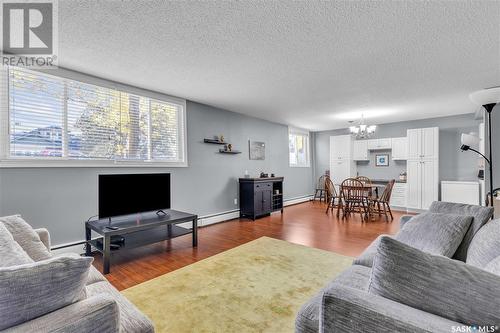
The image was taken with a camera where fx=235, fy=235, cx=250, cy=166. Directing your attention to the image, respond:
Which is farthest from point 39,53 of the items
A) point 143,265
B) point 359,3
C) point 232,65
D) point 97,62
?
point 359,3

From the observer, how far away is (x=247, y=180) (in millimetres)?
5227

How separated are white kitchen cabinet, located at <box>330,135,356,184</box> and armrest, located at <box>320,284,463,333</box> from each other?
6.74 m

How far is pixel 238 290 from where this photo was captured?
2.19m

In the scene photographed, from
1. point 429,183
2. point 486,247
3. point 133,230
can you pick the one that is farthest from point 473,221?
point 429,183

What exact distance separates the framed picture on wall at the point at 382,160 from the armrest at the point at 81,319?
7.35 m

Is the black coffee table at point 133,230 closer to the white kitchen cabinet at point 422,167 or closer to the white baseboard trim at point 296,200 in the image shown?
the white baseboard trim at point 296,200

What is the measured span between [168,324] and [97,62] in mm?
2903

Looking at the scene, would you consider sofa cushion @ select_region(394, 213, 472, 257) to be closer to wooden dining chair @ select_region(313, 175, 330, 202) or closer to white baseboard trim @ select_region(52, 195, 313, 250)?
white baseboard trim @ select_region(52, 195, 313, 250)

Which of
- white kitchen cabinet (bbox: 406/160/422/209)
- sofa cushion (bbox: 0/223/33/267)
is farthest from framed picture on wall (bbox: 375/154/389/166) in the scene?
sofa cushion (bbox: 0/223/33/267)

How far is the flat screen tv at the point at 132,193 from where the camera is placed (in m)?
2.96

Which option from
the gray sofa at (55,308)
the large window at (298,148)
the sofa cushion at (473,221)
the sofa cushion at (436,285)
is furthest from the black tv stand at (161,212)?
the large window at (298,148)

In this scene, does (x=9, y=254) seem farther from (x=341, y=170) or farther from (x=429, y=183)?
(x=341, y=170)

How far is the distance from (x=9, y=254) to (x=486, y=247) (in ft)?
7.58

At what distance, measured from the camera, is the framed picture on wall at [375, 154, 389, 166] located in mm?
6750
